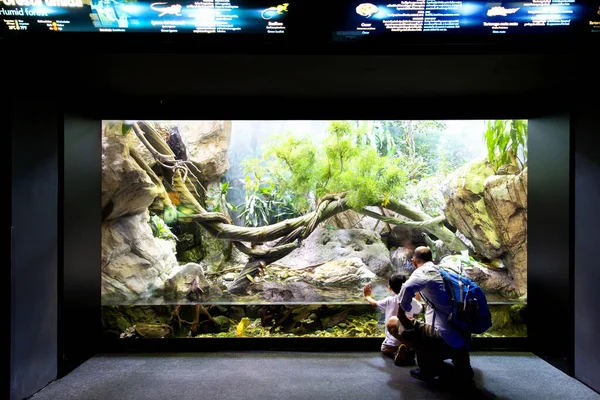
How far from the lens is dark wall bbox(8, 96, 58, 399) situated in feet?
8.70

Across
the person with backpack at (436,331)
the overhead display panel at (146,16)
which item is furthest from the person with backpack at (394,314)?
the overhead display panel at (146,16)

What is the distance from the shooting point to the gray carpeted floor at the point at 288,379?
2789mm

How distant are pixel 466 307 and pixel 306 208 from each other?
6.06 feet

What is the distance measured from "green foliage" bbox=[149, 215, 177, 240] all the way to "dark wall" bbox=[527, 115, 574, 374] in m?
3.46

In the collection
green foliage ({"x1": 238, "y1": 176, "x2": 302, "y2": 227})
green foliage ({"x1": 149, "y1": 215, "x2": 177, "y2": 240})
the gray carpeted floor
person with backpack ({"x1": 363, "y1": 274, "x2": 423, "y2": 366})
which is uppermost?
green foliage ({"x1": 238, "y1": 176, "x2": 302, "y2": 227})

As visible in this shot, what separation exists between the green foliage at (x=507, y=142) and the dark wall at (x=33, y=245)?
3979mm

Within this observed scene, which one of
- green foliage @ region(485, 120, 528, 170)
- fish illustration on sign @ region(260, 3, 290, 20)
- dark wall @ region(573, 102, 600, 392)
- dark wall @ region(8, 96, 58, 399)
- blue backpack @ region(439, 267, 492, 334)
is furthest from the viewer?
green foliage @ region(485, 120, 528, 170)

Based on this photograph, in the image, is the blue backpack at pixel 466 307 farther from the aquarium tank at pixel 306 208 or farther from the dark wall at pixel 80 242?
the dark wall at pixel 80 242

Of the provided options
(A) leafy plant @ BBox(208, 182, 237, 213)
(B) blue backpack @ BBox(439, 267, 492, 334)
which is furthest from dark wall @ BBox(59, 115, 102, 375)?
(B) blue backpack @ BBox(439, 267, 492, 334)

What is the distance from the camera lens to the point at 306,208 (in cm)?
412

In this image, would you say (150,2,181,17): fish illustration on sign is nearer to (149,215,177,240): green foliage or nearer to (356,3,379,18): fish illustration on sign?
(356,3,379,18): fish illustration on sign

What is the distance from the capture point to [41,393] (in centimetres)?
280

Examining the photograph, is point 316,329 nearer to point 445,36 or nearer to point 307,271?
point 307,271

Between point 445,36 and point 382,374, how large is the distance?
8.09 feet
